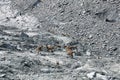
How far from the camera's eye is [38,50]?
369 inches

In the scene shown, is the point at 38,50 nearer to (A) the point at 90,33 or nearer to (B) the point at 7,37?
→ (B) the point at 7,37

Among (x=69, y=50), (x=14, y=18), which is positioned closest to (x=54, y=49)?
(x=69, y=50)

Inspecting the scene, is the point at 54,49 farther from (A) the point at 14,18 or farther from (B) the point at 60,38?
(A) the point at 14,18

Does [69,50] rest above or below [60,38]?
below

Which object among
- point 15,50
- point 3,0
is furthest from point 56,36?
point 3,0

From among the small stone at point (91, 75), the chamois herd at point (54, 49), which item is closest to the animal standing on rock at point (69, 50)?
the chamois herd at point (54, 49)

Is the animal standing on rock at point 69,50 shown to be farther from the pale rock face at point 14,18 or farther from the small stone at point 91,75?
the pale rock face at point 14,18

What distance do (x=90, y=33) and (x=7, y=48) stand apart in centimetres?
285

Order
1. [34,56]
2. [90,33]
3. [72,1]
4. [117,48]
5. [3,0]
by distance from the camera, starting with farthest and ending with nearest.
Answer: [3,0] < [72,1] < [90,33] < [117,48] < [34,56]

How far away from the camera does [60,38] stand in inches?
420

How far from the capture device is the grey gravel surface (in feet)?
26.4

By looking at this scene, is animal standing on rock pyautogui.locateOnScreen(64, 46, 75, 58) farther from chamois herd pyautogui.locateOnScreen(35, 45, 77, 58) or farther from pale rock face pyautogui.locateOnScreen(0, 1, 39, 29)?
pale rock face pyautogui.locateOnScreen(0, 1, 39, 29)

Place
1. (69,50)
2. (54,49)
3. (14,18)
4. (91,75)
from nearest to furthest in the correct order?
(91,75)
(69,50)
(54,49)
(14,18)

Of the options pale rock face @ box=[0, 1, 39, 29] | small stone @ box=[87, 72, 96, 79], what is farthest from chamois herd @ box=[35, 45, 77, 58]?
pale rock face @ box=[0, 1, 39, 29]
